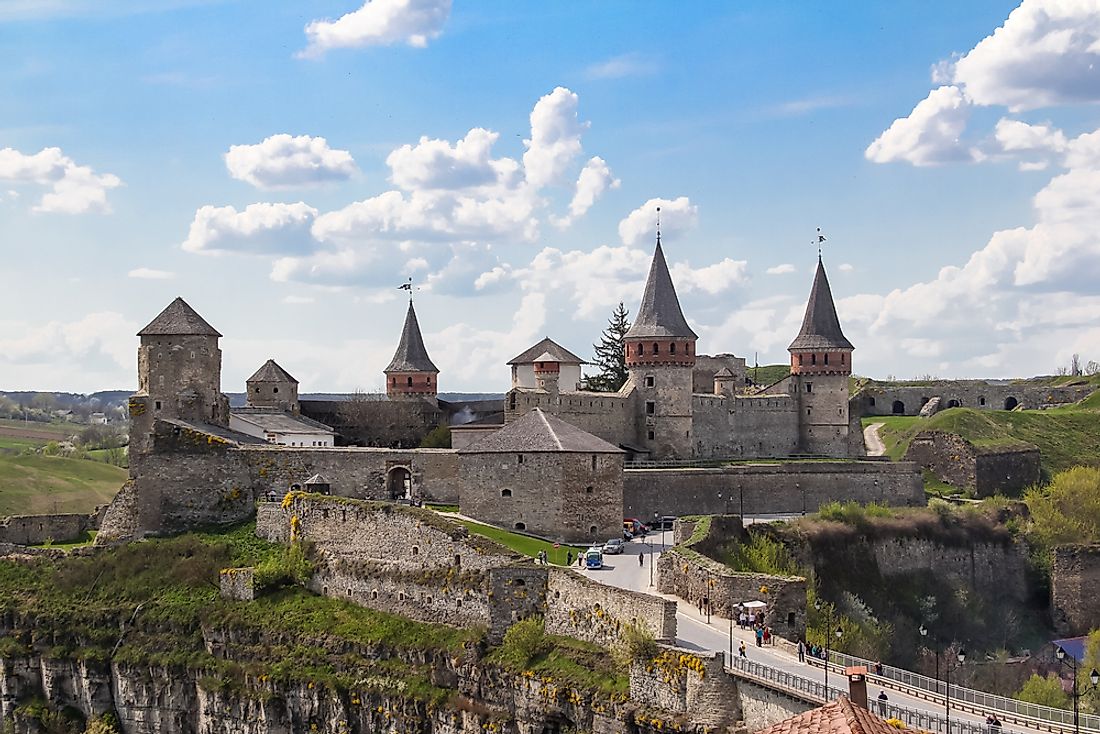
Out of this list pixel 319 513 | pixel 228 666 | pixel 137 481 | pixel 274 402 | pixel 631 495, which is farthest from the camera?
pixel 274 402

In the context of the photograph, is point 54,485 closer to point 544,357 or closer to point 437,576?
point 544,357

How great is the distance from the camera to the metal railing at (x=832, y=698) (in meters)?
28.5

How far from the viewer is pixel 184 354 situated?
5809cm

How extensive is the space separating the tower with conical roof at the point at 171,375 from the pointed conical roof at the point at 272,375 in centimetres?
1335

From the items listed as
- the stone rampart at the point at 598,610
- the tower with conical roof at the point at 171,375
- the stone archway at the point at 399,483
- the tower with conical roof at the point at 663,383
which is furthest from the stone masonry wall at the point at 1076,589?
the tower with conical roof at the point at 171,375

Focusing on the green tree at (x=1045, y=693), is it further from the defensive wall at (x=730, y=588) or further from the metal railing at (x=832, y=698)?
the metal railing at (x=832, y=698)

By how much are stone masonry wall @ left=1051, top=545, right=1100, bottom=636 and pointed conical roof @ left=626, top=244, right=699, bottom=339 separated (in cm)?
1933

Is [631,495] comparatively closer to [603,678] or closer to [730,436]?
[730,436]

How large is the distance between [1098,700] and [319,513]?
26246mm

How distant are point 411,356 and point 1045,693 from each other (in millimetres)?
41720

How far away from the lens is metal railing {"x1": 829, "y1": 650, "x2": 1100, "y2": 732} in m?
30.8

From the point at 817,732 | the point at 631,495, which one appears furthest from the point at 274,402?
the point at 817,732

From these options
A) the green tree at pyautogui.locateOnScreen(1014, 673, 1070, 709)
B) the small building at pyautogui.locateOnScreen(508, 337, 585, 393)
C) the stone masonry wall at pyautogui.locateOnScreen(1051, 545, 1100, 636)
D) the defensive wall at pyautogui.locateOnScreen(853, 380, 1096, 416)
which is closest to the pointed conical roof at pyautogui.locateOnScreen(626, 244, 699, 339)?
the small building at pyautogui.locateOnScreen(508, 337, 585, 393)

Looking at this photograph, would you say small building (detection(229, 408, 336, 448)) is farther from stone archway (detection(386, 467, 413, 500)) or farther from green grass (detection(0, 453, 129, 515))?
green grass (detection(0, 453, 129, 515))
